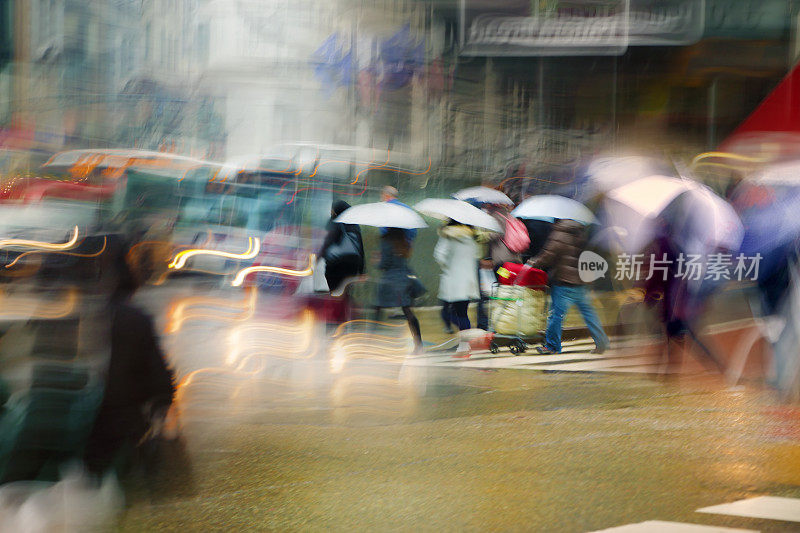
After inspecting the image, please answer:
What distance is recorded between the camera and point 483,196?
29.4ft

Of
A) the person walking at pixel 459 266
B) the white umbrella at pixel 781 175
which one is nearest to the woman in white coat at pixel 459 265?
the person walking at pixel 459 266

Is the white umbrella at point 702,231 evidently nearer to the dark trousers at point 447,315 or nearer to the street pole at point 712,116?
the street pole at point 712,116

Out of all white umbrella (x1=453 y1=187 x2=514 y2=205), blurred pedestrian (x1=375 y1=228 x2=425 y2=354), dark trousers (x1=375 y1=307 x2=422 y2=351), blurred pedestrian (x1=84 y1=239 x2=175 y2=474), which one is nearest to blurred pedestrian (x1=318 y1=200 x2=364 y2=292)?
blurred pedestrian (x1=375 y1=228 x2=425 y2=354)

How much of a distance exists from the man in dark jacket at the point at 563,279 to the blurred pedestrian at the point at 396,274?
1.35m

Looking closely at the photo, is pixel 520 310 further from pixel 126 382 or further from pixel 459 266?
pixel 126 382

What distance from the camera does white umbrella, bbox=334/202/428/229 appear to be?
7.86 metres

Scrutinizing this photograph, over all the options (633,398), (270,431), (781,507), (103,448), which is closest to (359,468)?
(270,431)

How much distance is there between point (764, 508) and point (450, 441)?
1914 millimetres

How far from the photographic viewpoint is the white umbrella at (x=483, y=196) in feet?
28.5

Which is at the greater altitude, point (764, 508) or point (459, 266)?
point (459, 266)

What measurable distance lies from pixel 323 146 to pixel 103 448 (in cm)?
426

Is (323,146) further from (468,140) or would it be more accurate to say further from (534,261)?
(534,261)

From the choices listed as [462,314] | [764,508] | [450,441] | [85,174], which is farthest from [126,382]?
[462,314]

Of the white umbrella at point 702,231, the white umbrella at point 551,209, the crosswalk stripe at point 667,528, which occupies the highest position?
the white umbrella at point 551,209
